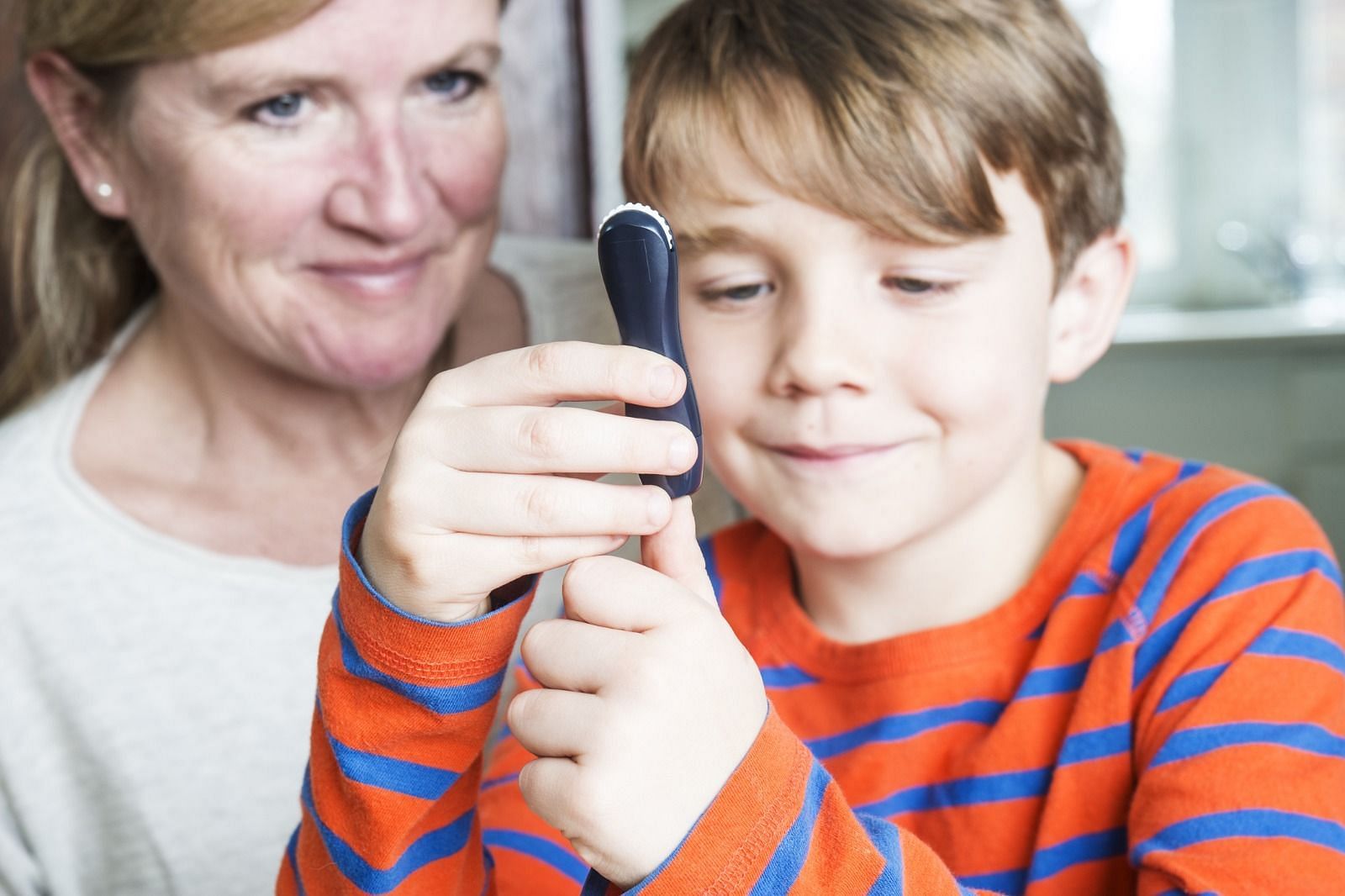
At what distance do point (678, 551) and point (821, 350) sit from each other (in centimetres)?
25

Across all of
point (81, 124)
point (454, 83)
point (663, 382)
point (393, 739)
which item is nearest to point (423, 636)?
point (393, 739)

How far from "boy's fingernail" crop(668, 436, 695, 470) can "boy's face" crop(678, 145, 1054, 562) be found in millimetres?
259

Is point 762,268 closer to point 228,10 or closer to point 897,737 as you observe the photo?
point 897,737

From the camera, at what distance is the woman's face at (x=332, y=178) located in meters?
1.14

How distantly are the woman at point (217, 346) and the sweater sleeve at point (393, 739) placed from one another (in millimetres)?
500

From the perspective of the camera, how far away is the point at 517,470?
643 mm

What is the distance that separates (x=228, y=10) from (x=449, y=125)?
213 millimetres

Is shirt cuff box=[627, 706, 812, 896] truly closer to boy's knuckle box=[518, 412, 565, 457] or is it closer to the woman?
boy's knuckle box=[518, 412, 565, 457]

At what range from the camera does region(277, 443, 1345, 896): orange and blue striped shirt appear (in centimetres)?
67

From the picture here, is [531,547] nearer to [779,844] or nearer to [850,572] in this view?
[779,844]

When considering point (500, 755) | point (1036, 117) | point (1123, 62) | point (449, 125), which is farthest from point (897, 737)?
point (1123, 62)

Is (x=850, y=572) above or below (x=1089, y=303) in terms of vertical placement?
below

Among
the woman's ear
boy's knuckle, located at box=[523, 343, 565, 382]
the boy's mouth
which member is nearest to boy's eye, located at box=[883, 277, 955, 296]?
the boy's mouth

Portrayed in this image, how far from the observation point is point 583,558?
25.8 inches
